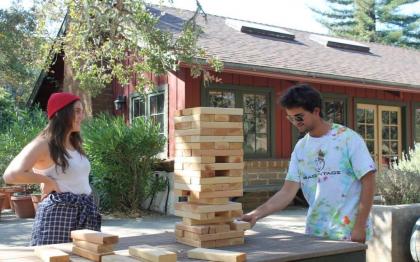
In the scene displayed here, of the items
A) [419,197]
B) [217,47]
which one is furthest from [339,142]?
[217,47]

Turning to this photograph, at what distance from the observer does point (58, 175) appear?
9.72 feet

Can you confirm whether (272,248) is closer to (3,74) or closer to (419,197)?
(419,197)

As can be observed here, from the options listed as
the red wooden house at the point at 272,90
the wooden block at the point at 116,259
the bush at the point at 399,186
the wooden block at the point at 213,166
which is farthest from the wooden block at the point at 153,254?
the red wooden house at the point at 272,90

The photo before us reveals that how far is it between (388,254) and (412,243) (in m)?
0.27

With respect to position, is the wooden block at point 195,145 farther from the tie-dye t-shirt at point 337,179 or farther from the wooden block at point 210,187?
the tie-dye t-shirt at point 337,179

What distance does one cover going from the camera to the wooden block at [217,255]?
196 centimetres

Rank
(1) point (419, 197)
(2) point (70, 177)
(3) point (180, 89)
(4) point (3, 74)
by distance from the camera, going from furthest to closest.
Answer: (4) point (3, 74) < (3) point (180, 89) < (1) point (419, 197) < (2) point (70, 177)

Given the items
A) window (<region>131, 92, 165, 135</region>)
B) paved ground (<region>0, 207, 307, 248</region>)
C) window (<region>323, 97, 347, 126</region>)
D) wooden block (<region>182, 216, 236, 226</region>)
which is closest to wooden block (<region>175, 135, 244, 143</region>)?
wooden block (<region>182, 216, 236, 226</region>)

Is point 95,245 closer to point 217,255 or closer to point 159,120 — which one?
point 217,255

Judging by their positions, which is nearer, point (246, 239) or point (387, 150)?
point (246, 239)

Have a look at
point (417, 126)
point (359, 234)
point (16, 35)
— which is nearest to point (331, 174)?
point (359, 234)

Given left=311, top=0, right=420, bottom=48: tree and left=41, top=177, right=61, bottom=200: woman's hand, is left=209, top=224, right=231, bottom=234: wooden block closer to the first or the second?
left=41, top=177, right=61, bottom=200: woman's hand

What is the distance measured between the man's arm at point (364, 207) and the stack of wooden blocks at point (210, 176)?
66 cm

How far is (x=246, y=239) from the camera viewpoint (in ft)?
8.36
